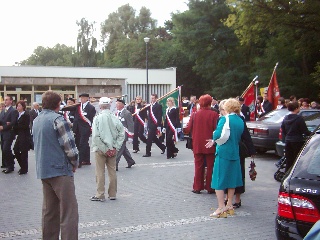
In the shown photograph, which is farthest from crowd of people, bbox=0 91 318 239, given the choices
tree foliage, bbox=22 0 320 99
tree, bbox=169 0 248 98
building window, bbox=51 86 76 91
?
tree, bbox=169 0 248 98

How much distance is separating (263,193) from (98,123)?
11.2 feet

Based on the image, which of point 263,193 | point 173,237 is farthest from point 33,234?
point 263,193

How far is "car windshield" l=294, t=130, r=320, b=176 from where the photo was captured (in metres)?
4.48

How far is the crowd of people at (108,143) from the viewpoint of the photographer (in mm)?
5613

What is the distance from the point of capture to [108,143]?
8602 mm

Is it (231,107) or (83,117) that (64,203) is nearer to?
(231,107)

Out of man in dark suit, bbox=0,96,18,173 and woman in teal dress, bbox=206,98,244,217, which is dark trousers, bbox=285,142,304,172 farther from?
man in dark suit, bbox=0,96,18,173

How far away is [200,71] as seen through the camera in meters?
49.6

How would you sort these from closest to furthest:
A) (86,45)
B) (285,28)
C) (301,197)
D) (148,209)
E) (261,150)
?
1. (301,197)
2. (148,209)
3. (261,150)
4. (285,28)
5. (86,45)

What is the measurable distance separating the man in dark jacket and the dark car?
5.42 m

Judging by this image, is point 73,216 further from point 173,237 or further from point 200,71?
point 200,71

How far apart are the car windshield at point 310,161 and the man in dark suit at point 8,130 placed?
8.80 m

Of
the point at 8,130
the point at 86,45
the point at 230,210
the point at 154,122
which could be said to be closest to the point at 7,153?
the point at 8,130

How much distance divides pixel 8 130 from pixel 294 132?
269 inches
